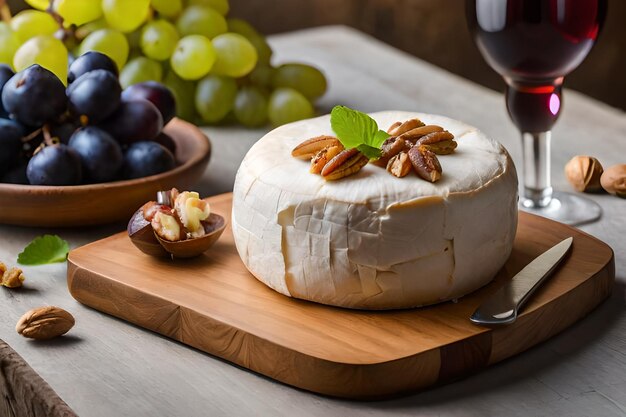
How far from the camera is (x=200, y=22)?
5.06 feet

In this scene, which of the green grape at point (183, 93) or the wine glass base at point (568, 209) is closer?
the wine glass base at point (568, 209)

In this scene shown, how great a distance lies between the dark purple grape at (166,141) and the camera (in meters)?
1.28

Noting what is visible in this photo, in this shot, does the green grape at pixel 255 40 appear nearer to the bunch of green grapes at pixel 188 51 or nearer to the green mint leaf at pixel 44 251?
the bunch of green grapes at pixel 188 51

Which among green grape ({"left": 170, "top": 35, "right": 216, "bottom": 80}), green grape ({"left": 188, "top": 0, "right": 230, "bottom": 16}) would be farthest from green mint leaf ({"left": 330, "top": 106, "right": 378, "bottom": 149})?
green grape ({"left": 188, "top": 0, "right": 230, "bottom": 16})

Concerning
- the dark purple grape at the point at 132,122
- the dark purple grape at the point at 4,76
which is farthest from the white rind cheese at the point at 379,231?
the dark purple grape at the point at 4,76

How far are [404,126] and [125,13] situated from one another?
62 cm

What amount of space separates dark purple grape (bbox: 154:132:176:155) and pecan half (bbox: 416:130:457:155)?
1.48 ft

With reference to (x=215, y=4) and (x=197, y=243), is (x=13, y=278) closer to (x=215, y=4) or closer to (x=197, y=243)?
(x=197, y=243)

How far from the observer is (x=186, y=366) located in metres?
0.87

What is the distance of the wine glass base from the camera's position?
3.99 feet

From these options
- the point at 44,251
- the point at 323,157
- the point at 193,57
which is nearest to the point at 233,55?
the point at 193,57

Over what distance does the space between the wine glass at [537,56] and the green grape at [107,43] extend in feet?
1.94

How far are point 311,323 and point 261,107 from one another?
77 cm

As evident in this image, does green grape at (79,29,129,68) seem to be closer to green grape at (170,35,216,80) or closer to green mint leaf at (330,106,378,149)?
green grape at (170,35,216,80)
